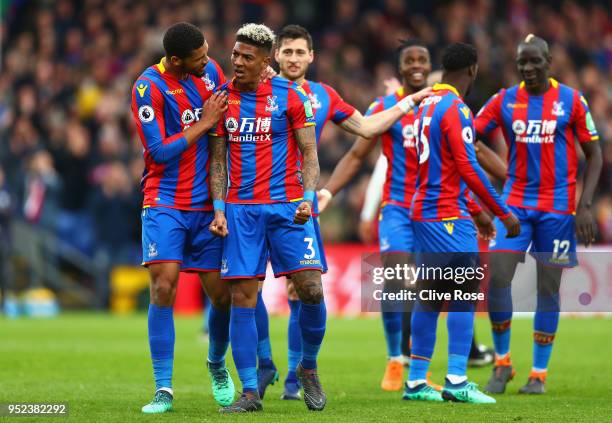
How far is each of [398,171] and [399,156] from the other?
135 millimetres

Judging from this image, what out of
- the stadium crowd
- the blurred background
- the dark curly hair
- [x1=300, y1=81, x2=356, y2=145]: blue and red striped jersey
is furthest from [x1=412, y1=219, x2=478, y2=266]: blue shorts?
the stadium crowd

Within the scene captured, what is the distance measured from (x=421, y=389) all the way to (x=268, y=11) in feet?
58.5

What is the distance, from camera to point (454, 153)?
8.73 meters

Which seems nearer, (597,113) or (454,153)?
(454,153)

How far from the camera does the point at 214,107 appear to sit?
→ 8164mm

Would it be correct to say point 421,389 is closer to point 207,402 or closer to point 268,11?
point 207,402

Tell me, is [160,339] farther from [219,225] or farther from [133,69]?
[133,69]

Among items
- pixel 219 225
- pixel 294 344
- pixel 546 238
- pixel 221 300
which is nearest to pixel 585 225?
pixel 546 238

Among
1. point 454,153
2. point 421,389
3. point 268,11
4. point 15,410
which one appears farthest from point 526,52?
point 268,11

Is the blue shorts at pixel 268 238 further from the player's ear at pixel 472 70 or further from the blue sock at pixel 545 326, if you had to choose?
the blue sock at pixel 545 326

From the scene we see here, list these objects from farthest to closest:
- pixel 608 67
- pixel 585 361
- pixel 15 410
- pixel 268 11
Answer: pixel 268 11
pixel 608 67
pixel 585 361
pixel 15 410

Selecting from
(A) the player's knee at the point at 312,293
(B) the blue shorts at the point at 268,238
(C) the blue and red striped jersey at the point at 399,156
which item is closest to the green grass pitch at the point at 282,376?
(A) the player's knee at the point at 312,293

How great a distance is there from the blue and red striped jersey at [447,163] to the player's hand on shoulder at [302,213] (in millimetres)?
1338

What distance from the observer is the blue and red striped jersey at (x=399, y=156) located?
1054cm
